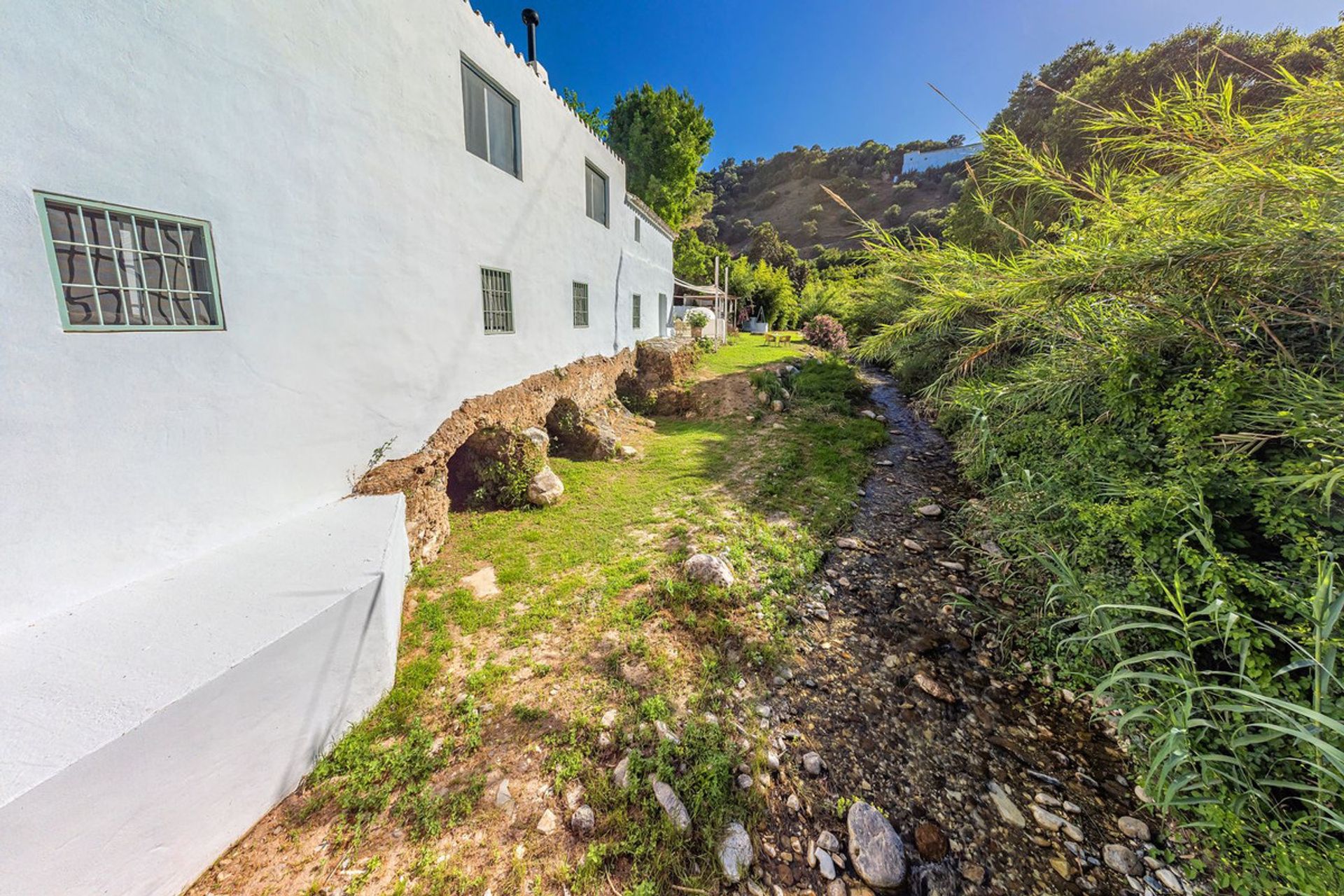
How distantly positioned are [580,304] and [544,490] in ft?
16.1

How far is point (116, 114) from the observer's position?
2.80m

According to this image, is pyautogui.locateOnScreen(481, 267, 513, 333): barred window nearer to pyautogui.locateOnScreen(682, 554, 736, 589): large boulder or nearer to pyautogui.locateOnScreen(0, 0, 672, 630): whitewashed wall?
pyautogui.locateOnScreen(0, 0, 672, 630): whitewashed wall

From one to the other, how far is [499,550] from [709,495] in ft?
10.0

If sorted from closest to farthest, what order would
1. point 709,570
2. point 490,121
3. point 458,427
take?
point 709,570
point 458,427
point 490,121

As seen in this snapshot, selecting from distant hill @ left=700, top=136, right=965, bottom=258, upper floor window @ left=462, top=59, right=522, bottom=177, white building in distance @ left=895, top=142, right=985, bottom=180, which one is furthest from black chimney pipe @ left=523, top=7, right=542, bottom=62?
white building in distance @ left=895, top=142, right=985, bottom=180

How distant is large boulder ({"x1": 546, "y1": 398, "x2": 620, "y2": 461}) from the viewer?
28.1 ft

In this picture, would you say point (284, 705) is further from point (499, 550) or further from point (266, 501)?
point (499, 550)

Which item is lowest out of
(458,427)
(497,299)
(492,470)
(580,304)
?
(492,470)

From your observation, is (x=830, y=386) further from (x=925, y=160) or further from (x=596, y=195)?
(x=925, y=160)

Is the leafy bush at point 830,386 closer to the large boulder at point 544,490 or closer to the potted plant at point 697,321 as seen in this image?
the potted plant at point 697,321

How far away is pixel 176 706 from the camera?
2.14 metres

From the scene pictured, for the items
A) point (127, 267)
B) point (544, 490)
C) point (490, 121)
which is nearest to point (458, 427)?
point (544, 490)

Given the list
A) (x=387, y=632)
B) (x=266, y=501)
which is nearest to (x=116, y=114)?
(x=266, y=501)

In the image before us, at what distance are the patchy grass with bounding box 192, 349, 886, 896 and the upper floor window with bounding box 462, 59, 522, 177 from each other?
16.5 feet
